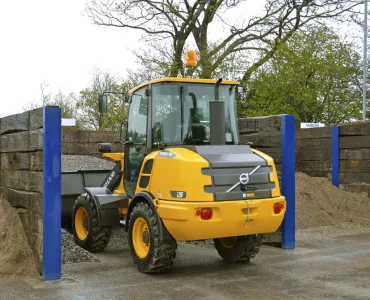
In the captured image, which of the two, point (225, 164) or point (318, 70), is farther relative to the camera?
point (318, 70)

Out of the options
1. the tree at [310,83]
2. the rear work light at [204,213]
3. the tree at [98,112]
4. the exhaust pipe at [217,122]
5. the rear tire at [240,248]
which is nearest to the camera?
the rear work light at [204,213]

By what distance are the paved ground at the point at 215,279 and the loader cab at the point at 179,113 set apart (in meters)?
1.53

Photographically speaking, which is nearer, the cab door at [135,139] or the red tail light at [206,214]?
the red tail light at [206,214]

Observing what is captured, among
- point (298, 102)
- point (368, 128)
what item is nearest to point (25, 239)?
point (368, 128)

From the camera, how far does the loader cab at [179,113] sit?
6988 millimetres

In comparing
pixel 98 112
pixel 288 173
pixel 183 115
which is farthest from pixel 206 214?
pixel 98 112

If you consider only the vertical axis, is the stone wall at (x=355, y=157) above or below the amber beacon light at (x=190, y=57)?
below

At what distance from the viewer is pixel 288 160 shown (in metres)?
8.45

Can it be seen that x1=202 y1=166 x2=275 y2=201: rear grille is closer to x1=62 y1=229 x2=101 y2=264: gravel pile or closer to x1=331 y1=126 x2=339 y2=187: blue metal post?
x1=62 y1=229 x2=101 y2=264: gravel pile

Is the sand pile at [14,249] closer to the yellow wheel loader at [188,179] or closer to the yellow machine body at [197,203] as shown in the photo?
the yellow wheel loader at [188,179]

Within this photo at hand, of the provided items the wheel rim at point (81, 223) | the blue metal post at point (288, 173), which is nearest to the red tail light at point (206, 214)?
Answer: the blue metal post at point (288, 173)

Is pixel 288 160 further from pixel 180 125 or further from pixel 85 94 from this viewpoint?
pixel 85 94

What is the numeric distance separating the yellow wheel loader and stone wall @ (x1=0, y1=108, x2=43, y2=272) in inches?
46.0

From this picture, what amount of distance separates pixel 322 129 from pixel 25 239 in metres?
9.37
